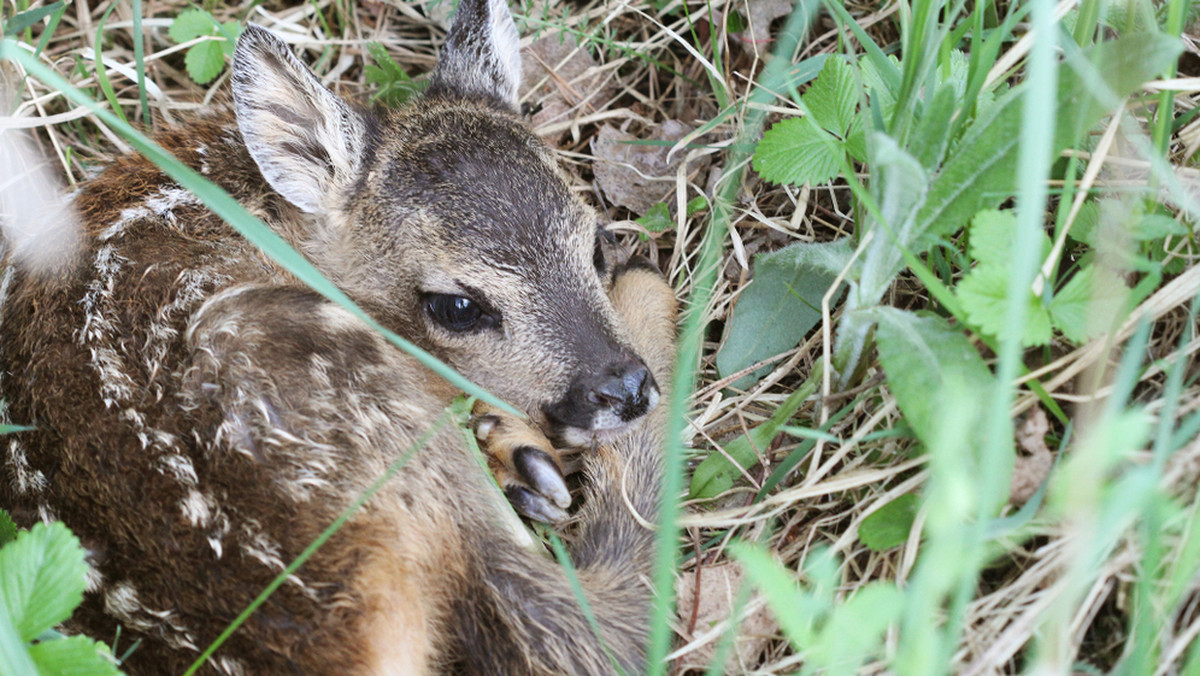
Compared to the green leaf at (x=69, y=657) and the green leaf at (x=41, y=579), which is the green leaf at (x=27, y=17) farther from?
the green leaf at (x=69, y=657)

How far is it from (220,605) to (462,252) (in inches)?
66.0

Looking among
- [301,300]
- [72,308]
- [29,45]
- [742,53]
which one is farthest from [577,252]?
[29,45]

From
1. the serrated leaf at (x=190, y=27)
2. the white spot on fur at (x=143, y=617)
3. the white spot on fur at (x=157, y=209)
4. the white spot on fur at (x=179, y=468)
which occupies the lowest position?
the white spot on fur at (x=143, y=617)

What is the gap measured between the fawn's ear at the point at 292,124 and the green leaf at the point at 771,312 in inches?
72.0

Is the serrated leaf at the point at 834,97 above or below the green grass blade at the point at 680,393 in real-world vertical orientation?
above

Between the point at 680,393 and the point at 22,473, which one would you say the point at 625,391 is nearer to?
the point at 680,393

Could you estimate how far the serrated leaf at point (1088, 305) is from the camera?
8.83 feet

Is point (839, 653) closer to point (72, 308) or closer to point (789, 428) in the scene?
point (789, 428)

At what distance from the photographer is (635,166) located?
493 centimetres

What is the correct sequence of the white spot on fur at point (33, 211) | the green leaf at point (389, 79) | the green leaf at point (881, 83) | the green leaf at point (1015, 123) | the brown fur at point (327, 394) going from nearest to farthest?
the green leaf at point (1015, 123) < the brown fur at point (327, 394) < the green leaf at point (881, 83) < the white spot on fur at point (33, 211) < the green leaf at point (389, 79)

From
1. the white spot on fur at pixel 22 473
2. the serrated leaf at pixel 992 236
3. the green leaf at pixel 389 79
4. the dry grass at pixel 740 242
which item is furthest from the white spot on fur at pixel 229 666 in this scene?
the green leaf at pixel 389 79

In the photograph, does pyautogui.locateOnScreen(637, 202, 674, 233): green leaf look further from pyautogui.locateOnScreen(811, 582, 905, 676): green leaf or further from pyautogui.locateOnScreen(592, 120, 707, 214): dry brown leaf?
pyautogui.locateOnScreen(811, 582, 905, 676): green leaf

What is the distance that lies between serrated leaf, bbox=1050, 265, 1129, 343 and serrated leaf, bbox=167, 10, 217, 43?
4.28 m

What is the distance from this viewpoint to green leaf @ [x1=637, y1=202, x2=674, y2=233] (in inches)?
175
